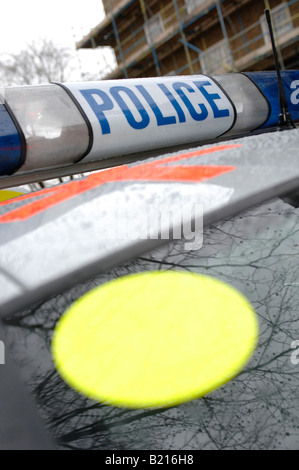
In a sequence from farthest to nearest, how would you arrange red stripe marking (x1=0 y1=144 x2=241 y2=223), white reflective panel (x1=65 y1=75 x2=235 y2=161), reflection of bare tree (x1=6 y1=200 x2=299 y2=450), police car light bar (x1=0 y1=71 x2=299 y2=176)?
white reflective panel (x1=65 y1=75 x2=235 y2=161) → police car light bar (x1=0 y1=71 x2=299 y2=176) → red stripe marking (x1=0 y1=144 x2=241 y2=223) → reflection of bare tree (x1=6 y1=200 x2=299 y2=450)

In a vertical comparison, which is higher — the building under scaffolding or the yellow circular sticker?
the building under scaffolding

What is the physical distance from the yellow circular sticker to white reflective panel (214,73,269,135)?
194 cm

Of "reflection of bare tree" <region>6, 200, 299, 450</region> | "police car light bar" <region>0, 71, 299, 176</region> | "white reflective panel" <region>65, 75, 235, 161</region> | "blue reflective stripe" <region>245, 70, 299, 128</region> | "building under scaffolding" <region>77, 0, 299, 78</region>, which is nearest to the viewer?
"reflection of bare tree" <region>6, 200, 299, 450</region>

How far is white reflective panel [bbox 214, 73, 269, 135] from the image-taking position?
2465 mm

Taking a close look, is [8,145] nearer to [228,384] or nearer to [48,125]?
[48,125]

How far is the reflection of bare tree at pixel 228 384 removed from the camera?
21.8 inches

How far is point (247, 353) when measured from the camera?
0.65 m

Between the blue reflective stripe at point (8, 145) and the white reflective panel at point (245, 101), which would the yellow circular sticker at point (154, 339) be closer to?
the blue reflective stripe at point (8, 145)

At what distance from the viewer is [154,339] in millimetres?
619

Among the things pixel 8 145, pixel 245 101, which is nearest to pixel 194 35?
pixel 245 101

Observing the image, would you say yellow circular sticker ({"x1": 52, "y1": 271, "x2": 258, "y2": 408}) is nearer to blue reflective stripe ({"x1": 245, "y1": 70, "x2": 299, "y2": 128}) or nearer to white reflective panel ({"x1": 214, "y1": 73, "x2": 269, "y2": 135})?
white reflective panel ({"x1": 214, "y1": 73, "x2": 269, "y2": 135})

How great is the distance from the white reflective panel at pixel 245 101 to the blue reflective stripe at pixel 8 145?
119 centimetres

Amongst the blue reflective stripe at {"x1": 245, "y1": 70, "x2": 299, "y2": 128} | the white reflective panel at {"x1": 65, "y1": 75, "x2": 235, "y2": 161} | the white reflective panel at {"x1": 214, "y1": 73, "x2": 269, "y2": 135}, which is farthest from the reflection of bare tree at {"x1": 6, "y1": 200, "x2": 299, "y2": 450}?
the blue reflective stripe at {"x1": 245, "y1": 70, "x2": 299, "y2": 128}

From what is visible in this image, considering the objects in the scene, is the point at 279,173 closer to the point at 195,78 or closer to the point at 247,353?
the point at 247,353
